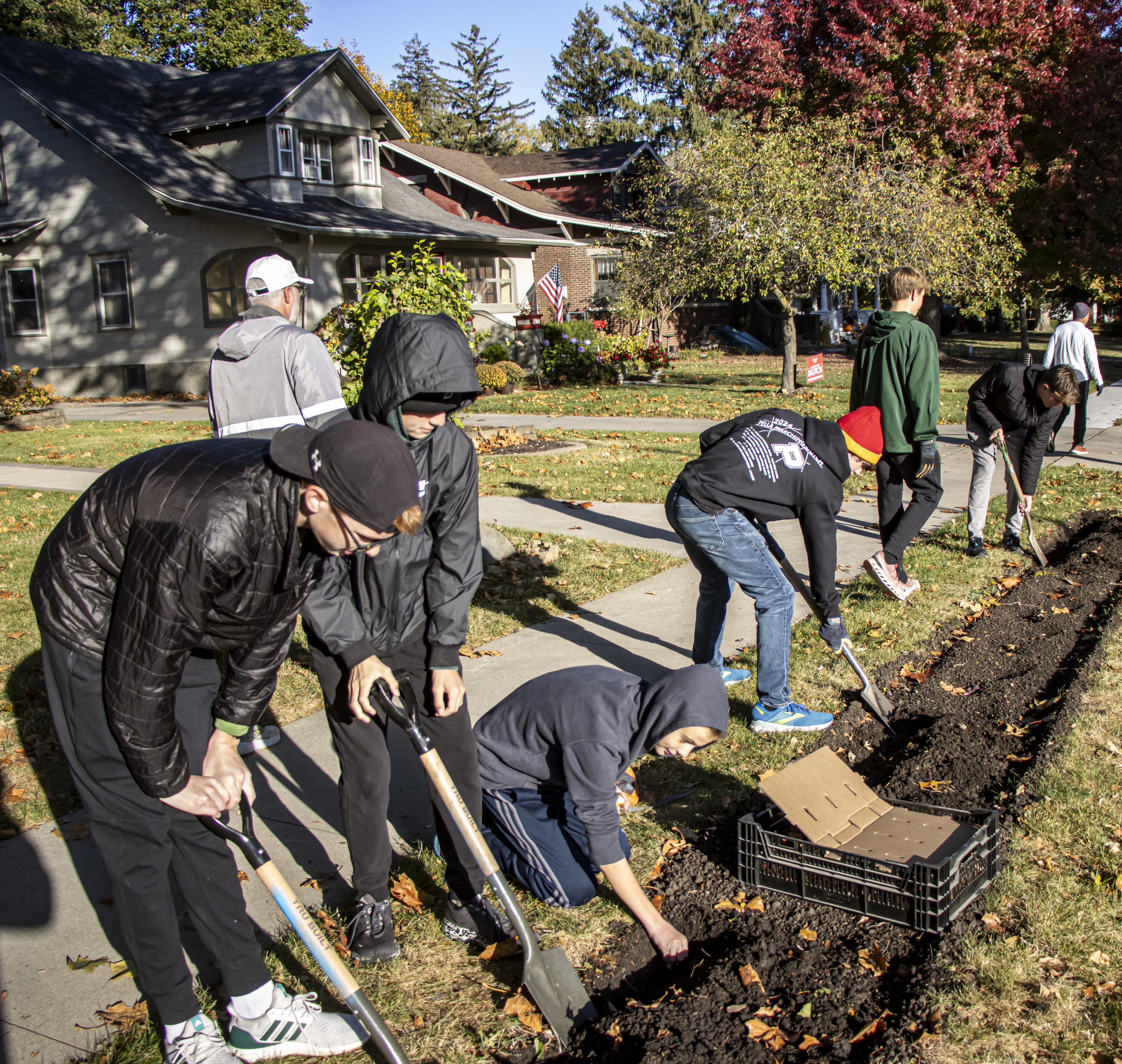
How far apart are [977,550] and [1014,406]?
120 cm

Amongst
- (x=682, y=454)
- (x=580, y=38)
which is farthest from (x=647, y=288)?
(x=580, y=38)

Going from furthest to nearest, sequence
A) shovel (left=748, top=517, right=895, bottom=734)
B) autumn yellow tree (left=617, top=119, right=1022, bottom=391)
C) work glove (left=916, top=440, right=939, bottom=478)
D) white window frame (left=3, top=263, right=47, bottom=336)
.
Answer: white window frame (left=3, top=263, right=47, bottom=336), autumn yellow tree (left=617, top=119, right=1022, bottom=391), work glove (left=916, top=440, right=939, bottom=478), shovel (left=748, top=517, right=895, bottom=734)

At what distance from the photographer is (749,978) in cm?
303

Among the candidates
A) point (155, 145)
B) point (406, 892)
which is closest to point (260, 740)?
point (406, 892)

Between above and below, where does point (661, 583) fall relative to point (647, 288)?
below

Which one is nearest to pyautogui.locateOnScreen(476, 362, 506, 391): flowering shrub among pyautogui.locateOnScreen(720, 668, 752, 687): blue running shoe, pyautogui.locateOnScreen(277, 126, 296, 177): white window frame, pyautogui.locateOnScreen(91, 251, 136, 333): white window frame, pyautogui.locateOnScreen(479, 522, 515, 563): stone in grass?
pyautogui.locateOnScreen(277, 126, 296, 177): white window frame

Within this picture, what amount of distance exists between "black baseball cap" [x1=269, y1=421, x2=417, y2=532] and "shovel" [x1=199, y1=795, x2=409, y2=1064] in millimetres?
982

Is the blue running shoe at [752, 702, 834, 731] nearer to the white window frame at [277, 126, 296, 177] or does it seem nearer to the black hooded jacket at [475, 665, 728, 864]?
the black hooded jacket at [475, 665, 728, 864]

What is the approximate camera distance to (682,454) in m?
12.6

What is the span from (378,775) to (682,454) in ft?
32.3

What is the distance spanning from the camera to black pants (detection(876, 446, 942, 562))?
689 centimetres

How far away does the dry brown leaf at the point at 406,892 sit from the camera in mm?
3479

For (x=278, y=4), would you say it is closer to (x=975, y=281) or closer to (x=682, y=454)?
(x=975, y=281)

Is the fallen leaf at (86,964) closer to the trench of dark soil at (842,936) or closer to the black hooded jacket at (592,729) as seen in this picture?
the black hooded jacket at (592,729)
